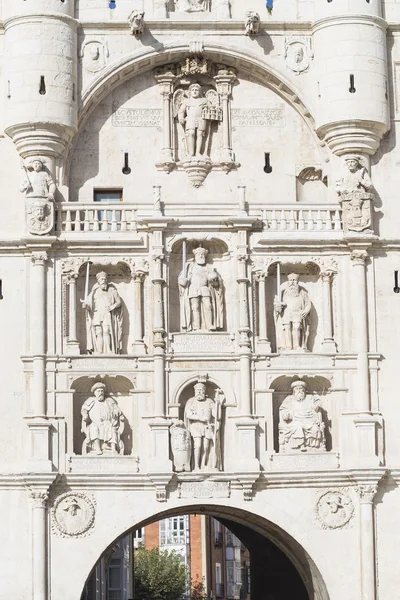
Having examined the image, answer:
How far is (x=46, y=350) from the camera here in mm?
29953

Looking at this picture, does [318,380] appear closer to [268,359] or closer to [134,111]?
[268,359]

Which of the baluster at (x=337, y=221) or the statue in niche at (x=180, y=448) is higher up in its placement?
the baluster at (x=337, y=221)

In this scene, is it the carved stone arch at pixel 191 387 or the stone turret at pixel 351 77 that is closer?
the carved stone arch at pixel 191 387

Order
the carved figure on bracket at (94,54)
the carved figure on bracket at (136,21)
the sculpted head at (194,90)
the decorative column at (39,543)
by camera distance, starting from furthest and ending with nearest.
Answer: the sculpted head at (194,90) < the carved figure on bracket at (94,54) < the carved figure on bracket at (136,21) < the decorative column at (39,543)

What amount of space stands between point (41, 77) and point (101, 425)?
20.0ft

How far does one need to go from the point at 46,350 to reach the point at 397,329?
6.06 meters

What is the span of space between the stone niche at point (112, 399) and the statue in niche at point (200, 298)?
58.2 inches

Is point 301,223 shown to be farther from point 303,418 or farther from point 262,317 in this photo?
point 303,418

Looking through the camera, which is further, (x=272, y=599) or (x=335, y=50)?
(x=272, y=599)

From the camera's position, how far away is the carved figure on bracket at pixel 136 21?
3078cm

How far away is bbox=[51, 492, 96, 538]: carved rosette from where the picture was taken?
2942 cm

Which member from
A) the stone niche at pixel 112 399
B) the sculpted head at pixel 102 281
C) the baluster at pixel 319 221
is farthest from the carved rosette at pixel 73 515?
the baluster at pixel 319 221

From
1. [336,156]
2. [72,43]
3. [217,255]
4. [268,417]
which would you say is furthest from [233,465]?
[72,43]

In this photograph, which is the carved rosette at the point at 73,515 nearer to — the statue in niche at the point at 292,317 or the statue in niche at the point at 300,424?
the statue in niche at the point at 300,424
